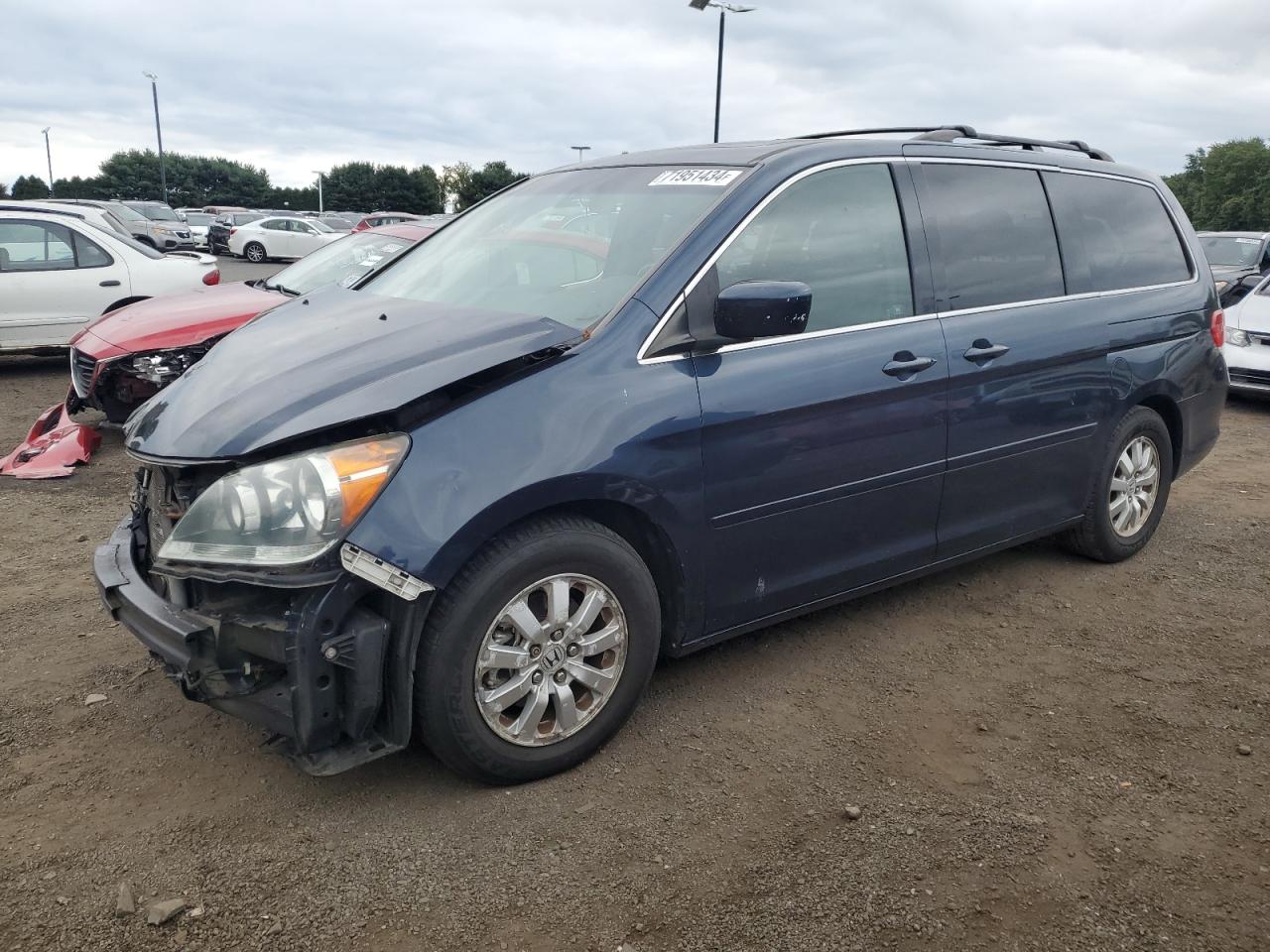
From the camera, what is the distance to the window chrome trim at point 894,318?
307cm

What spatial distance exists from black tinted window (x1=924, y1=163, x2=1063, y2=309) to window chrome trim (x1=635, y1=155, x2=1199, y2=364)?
0.10 feet

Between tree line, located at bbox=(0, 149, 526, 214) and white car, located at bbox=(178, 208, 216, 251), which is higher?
tree line, located at bbox=(0, 149, 526, 214)

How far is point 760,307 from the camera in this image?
2.97 metres

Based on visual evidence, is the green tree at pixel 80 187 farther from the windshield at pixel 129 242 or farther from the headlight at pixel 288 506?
the headlight at pixel 288 506

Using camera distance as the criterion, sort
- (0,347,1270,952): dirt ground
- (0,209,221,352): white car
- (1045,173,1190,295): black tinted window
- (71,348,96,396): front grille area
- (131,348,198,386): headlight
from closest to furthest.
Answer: (0,347,1270,952): dirt ground, (1045,173,1190,295): black tinted window, (131,348,198,386): headlight, (71,348,96,396): front grille area, (0,209,221,352): white car

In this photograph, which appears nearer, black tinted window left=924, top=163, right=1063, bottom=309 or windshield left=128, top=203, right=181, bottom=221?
black tinted window left=924, top=163, right=1063, bottom=309

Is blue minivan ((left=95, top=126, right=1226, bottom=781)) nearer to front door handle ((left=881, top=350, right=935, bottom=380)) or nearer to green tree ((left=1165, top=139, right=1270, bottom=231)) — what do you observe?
front door handle ((left=881, top=350, right=935, bottom=380))

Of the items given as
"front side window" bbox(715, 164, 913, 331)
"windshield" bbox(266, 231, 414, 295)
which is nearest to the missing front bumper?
"front side window" bbox(715, 164, 913, 331)

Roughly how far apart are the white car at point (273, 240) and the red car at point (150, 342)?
25776mm

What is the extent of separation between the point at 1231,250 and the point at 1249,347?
227 inches

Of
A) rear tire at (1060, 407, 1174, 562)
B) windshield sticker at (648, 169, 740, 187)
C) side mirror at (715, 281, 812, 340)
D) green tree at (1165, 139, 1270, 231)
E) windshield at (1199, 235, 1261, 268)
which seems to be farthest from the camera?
green tree at (1165, 139, 1270, 231)

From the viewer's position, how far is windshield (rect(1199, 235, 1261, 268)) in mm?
13875

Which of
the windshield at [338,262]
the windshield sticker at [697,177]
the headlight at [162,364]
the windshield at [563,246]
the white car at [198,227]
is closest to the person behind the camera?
the windshield at [563,246]

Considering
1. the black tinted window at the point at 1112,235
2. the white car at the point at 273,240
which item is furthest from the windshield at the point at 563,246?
the white car at the point at 273,240
